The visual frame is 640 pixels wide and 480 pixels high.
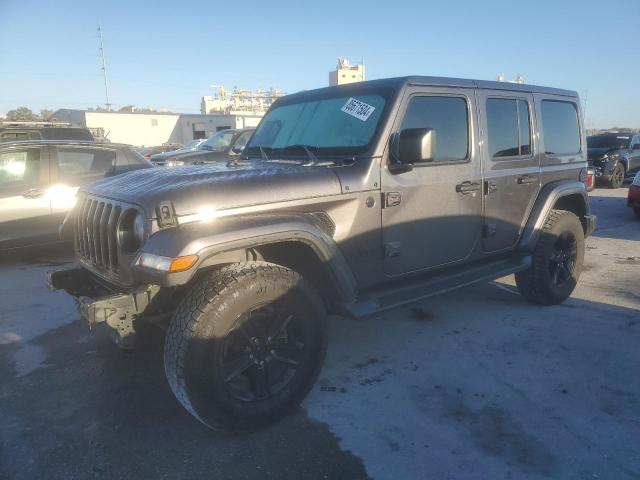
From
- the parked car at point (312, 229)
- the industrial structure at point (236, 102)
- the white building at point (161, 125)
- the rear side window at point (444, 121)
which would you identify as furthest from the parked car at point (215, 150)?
the industrial structure at point (236, 102)

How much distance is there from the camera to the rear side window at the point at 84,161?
254 inches

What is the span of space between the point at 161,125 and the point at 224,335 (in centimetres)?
4162

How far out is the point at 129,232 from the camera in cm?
270

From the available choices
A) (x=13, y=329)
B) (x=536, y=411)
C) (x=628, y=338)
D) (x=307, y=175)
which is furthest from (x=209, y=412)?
(x=628, y=338)

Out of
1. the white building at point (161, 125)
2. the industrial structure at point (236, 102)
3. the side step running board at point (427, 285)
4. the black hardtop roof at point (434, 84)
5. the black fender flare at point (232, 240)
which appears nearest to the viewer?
the black fender flare at point (232, 240)

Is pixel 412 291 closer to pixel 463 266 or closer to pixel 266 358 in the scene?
pixel 463 266

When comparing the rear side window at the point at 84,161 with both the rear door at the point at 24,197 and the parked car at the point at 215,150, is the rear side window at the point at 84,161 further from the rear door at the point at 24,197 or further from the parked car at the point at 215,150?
the parked car at the point at 215,150

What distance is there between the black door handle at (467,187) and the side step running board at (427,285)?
0.64m

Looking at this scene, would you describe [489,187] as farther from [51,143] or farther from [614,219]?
[614,219]

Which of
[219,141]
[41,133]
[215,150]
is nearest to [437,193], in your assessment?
[215,150]

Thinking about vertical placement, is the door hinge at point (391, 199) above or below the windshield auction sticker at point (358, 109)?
below

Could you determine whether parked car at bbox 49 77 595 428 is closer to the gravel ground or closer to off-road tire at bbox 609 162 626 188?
the gravel ground

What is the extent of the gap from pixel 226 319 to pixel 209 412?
50 centimetres

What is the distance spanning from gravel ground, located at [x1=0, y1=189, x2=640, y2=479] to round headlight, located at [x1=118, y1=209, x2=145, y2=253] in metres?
1.06
